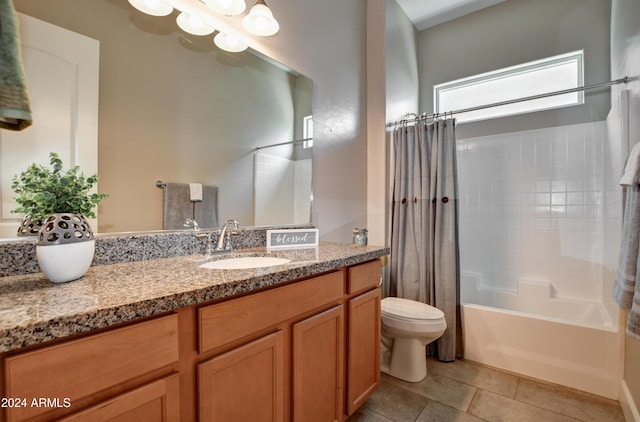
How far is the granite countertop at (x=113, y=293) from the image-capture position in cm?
55

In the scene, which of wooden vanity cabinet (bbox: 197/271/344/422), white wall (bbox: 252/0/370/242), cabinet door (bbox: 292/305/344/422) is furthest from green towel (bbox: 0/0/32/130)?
white wall (bbox: 252/0/370/242)

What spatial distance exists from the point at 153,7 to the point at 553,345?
2.89 m

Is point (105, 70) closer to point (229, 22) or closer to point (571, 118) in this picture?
point (229, 22)

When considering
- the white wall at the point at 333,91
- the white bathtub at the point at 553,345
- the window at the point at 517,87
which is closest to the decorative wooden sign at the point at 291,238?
the white wall at the point at 333,91

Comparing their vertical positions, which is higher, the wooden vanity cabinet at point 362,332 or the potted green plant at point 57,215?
the potted green plant at point 57,215

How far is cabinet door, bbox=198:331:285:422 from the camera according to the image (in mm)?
833

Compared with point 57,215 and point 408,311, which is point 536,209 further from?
point 57,215

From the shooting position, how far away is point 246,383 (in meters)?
0.93

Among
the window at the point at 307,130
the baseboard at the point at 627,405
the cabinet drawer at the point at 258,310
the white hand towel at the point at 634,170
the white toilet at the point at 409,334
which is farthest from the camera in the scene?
the window at the point at 307,130

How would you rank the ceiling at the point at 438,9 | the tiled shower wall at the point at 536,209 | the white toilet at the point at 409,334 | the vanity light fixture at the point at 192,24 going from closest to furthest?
the vanity light fixture at the point at 192,24, the white toilet at the point at 409,334, the tiled shower wall at the point at 536,209, the ceiling at the point at 438,9

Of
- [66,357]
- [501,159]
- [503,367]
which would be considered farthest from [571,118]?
[66,357]

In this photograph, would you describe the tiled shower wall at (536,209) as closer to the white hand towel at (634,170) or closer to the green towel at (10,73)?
the white hand towel at (634,170)

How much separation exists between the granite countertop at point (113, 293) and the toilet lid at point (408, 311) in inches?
38.3

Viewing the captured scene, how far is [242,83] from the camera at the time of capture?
5.37ft
